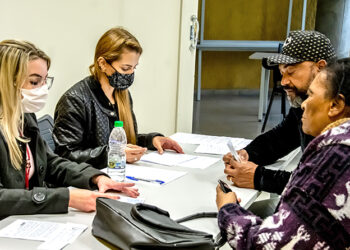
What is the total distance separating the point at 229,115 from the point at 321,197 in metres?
6.20

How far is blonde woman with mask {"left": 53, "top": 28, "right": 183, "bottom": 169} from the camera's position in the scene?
7.61ft

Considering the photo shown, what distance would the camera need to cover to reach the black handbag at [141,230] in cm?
127

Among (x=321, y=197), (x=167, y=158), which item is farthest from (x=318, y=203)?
(x=167, y=158)

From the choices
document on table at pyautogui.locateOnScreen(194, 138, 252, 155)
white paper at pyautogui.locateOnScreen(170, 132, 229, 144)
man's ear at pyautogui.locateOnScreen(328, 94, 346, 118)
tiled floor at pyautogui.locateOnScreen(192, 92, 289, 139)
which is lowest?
tiled floor at pyautogui.locateOnScreen(192, 92, 289, 139)

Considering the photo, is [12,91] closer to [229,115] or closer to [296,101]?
[296,101]

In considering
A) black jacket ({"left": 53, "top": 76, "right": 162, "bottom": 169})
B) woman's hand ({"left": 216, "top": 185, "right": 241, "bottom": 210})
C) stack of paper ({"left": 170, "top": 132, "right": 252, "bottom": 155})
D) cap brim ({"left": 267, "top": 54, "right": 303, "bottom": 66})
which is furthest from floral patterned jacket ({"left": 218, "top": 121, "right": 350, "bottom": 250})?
stack of paper ({"left": 170, "top": 132, "right": 252, "bottom": 155})

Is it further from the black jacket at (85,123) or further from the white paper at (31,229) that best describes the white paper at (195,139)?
the white paper at (31,229)

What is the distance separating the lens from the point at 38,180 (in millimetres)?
1897

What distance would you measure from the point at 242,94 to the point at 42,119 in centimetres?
732

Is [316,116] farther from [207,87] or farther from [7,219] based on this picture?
[207,87]

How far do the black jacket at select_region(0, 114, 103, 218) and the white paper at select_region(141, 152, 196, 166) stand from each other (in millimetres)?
481

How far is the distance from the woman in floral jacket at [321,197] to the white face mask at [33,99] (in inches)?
37.5

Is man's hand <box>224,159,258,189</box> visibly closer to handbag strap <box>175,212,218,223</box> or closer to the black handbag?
handbag strap <box>175,212,218,223</box>

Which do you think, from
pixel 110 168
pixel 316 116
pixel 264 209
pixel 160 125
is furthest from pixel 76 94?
pixel 160 125
